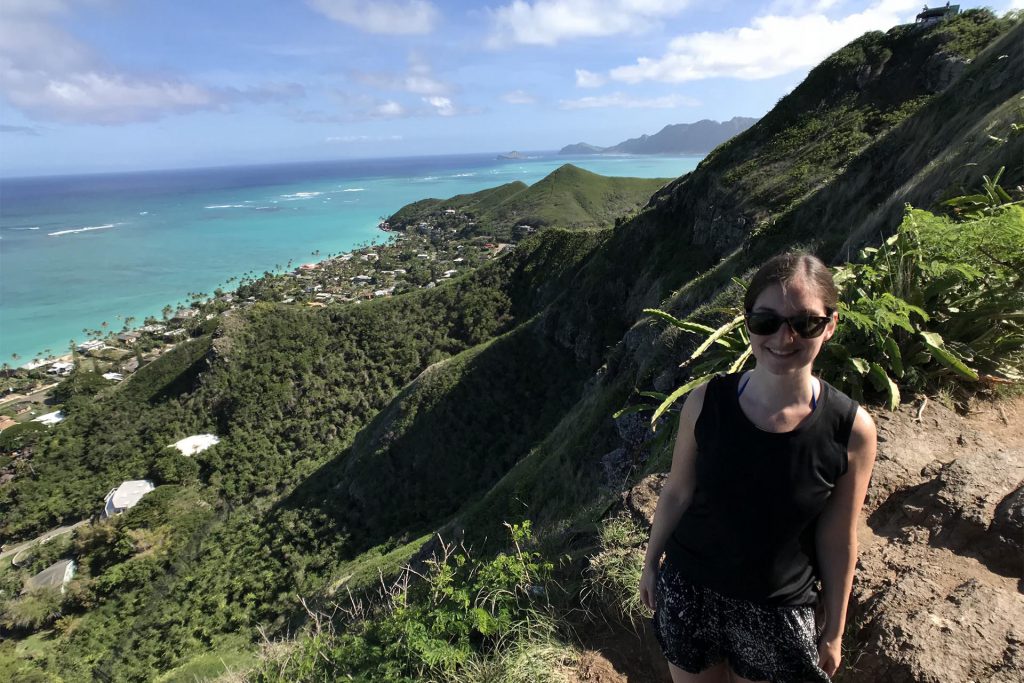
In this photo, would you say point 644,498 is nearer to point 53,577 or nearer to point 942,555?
point 942,555

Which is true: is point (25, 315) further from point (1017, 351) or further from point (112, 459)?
point (1017, 351)

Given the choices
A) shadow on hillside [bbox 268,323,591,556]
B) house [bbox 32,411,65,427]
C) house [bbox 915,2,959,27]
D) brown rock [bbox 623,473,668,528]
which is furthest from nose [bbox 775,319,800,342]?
house [bbox 32,411,65,427]

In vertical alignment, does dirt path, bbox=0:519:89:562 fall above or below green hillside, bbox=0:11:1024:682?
below

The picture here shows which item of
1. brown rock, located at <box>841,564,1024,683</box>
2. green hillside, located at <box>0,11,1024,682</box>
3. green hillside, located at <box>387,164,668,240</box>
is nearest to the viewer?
brown rock, located at <box>841,564,1024,683</box>

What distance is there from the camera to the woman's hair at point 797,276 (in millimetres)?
1922

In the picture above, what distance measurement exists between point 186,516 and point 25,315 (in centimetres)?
13066

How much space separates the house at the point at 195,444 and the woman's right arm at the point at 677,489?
58802 millimetres

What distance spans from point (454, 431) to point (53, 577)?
3482 cm

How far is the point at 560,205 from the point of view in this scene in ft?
504

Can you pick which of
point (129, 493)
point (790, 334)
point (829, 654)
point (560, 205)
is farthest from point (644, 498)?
point (560, 205)

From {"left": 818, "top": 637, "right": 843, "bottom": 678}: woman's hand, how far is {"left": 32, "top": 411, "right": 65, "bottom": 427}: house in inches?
3533

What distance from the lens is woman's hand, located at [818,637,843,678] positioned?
2139mm

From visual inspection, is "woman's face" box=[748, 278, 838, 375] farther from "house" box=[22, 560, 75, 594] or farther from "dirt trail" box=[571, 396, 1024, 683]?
"house" box=[22, 560, 75, 594]

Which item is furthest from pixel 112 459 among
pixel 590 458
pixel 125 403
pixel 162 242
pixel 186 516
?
pixel 162 242
